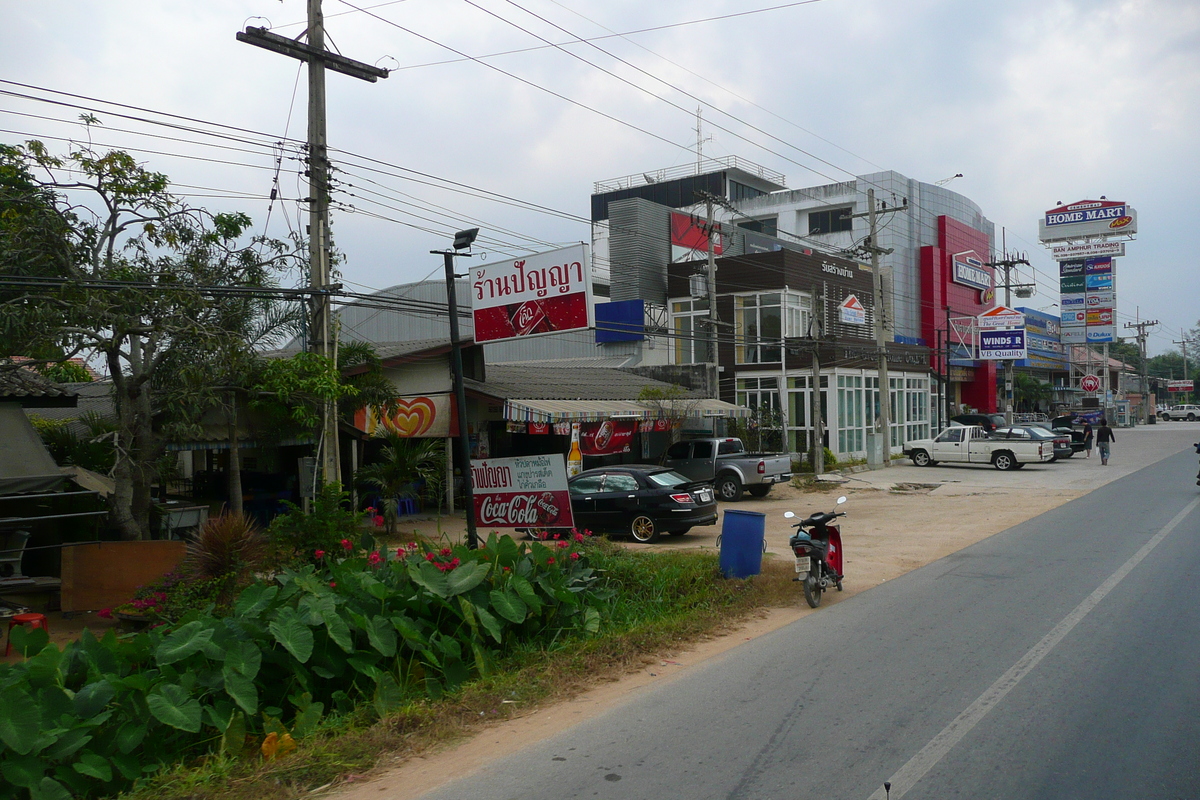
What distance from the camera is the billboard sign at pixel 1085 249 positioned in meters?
67.8

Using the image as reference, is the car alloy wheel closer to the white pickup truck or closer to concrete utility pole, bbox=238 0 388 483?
concrete utility pole, bbox=238 0 388 483

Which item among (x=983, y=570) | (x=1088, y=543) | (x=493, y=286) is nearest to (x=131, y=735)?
(x=493, y=286)

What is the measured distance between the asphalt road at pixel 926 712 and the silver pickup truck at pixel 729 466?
512 inches

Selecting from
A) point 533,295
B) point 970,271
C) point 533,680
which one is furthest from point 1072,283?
point 533,680

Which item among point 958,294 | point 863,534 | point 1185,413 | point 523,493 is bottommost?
point 1185,413

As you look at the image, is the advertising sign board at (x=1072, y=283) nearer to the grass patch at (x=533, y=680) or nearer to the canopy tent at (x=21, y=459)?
the grass patch at (x=533, y=680)

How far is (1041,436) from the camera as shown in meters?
33.0

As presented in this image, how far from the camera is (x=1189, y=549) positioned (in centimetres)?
1280

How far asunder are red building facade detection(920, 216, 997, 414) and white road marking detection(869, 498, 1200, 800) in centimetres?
4440

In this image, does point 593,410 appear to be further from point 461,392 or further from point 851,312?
point 851,312

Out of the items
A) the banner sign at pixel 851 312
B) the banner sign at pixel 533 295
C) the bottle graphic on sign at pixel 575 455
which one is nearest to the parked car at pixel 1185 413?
the banner sign at pixel 851 312

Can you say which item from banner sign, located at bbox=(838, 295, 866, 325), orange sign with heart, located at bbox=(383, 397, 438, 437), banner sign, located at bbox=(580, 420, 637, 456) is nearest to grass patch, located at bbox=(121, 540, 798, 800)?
orange sign with heart, located at bbox=(383, 397, 438, 437)

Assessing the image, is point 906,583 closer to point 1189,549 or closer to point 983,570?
point 983,570

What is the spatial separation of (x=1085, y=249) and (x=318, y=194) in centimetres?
7125
